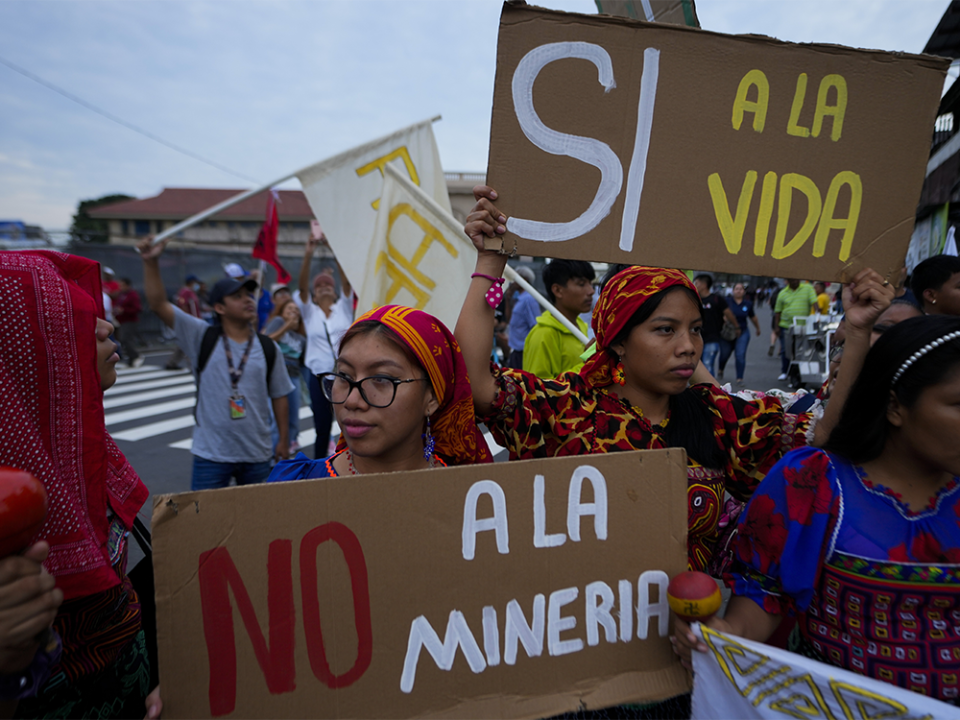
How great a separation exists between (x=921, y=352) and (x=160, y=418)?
902 cm

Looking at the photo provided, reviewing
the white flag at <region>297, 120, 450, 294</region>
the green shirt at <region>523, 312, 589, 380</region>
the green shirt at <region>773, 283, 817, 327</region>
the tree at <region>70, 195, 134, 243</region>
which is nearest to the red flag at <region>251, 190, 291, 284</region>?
the white flag at <region>297, 120, 450, 294</region>

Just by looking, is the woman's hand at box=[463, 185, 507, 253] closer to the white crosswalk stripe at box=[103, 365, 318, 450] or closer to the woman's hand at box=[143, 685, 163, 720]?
the woman's hand at box=[143, 685, 163, 720]

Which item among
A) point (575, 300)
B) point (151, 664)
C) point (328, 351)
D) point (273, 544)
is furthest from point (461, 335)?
point (328, 351)

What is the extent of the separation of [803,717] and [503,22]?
5.62 feet

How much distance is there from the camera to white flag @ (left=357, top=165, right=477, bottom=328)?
3070 millimetres

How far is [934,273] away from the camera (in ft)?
10.1

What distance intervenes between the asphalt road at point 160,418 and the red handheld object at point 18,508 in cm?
95

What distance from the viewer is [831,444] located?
1.46 metres

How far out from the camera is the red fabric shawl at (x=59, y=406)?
1.15m

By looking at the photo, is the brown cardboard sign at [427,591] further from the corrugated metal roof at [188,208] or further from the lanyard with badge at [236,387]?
the corrugated metal roof at [188,208]

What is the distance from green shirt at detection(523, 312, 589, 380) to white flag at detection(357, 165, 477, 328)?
28.3 inches

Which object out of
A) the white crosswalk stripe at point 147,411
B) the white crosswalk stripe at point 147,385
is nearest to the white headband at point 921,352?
the white crosswalk stripe at point 147,411

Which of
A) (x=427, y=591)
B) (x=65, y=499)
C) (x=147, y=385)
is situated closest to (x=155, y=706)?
(x=65, y=499)

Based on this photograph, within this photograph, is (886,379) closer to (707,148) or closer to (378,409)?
(707,148)
